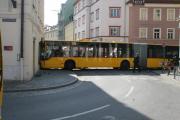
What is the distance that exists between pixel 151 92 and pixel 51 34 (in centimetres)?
12965

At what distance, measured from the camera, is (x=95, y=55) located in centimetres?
3997

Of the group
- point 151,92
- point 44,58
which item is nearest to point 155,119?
point 151,92

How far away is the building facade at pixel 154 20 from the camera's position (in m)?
71.4

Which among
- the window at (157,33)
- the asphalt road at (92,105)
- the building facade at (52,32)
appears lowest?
the asphalt road at (92,105)

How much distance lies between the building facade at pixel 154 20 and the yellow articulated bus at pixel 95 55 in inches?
1095

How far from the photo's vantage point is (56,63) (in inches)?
1523

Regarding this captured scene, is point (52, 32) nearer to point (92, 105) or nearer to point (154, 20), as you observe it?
point (154, 20)

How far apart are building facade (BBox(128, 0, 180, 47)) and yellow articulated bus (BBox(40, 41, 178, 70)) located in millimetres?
27822

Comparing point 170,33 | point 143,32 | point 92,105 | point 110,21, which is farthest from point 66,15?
point 92,105

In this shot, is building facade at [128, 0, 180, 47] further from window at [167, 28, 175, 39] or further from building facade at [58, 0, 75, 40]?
building facade at [58, 0, 75, 40]

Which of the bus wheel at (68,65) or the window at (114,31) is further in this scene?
the window at (114,31)

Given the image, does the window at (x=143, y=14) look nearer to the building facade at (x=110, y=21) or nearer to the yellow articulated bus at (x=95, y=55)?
the building facade at (x=110, y=21)

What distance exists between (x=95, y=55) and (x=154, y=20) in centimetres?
3377

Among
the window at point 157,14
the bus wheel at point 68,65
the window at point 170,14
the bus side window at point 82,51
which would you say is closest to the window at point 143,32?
the window at point 157,14
